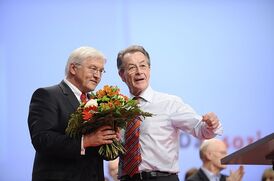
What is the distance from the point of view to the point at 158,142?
3.29 meters

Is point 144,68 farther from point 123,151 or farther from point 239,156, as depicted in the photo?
point 239,156

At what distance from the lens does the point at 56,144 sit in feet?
9.21

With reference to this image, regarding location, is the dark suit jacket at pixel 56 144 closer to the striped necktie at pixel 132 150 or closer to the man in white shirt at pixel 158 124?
the striped necktie at pixel 132 150

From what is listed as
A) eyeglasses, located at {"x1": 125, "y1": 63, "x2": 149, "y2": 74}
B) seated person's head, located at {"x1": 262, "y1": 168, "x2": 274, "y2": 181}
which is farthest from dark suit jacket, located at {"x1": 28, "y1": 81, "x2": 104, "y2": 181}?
seated person's head, located at {"x1": 262, "y1": 168, "x2": 274, "y2": 181}

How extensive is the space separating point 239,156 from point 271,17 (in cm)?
371

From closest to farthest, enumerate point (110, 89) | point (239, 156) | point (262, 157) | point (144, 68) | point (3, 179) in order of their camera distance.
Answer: point (239, 156) → point (262, 157) → point (110, 89) → point (144, 68) → point (3, 179)

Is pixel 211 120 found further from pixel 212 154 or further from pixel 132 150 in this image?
pixel 212 154

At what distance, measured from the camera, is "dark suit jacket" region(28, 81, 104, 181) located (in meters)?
2.83

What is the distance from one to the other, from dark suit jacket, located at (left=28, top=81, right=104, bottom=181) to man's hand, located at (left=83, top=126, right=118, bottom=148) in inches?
2.2

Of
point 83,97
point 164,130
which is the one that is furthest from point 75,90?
point 164,130

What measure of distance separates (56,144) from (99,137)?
245mm

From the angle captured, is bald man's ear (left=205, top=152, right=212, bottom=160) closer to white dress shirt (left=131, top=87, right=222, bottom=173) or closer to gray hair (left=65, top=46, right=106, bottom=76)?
white dress shirt (left=131, top=87, right=222, bottom=173)

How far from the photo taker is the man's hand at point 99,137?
284 centimetres

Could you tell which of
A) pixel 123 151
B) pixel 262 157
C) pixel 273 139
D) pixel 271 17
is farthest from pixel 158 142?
pixel 271 17
